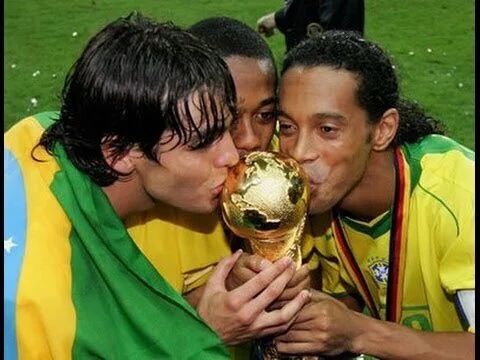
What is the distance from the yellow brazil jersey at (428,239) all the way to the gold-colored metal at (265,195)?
42 cm

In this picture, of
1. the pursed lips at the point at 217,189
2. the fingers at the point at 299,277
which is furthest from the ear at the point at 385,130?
the pursed lips at the point at 217,189

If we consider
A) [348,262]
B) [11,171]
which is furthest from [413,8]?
[11,171]

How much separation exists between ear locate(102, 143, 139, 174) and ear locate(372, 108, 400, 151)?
780 mm

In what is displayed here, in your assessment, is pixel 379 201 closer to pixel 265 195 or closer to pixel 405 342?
pixel 405 342

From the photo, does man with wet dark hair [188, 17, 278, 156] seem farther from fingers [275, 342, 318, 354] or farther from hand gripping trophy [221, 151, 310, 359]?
fingers [275, 342, 318, 354]

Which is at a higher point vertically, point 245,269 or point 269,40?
point 245,269

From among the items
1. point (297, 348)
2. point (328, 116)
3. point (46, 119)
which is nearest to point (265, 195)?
point (328, 116)

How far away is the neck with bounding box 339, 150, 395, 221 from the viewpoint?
9.64 ft

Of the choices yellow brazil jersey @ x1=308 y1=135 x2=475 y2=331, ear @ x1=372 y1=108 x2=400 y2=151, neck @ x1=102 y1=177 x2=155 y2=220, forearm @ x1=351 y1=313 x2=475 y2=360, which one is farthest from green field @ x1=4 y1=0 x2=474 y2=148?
neck @ x1=102 y1=177 x2=155 y2=220

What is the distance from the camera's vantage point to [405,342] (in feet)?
8.93

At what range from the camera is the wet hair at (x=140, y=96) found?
2.40 metres

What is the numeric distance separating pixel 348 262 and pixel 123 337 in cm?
99

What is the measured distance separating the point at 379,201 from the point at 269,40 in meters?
7.76

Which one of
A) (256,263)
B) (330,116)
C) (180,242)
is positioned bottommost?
(180,242)
